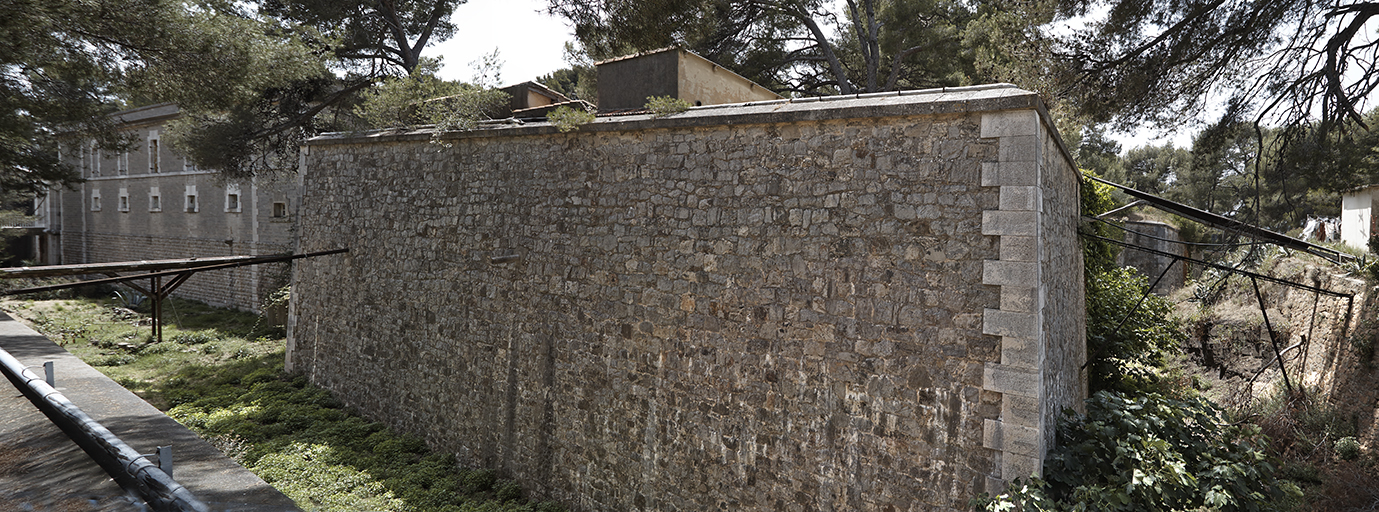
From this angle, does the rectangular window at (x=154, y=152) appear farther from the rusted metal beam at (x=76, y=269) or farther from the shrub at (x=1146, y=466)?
the shrub at (x=1146, y=466)

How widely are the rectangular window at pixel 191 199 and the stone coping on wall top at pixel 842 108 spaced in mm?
20841

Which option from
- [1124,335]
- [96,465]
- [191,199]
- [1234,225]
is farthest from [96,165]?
[1234,225]

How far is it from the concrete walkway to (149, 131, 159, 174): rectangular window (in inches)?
989

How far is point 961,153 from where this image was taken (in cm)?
540

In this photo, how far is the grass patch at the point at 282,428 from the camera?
8219 millimetres

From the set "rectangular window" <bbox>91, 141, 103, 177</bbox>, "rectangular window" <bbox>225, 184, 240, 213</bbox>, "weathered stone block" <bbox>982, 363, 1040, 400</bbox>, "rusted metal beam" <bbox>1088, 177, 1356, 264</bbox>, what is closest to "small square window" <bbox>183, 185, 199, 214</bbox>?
"rectangular window" <bbox>225, 184, 240, 213</bbox>

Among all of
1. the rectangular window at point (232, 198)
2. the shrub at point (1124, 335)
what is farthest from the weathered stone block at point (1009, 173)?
the rectangular window at point (232, 198)

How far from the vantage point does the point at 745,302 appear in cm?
641

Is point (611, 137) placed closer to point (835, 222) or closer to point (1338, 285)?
point (835, 222)

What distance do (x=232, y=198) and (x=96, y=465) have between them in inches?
849

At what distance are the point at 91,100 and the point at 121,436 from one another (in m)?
→ 9.23

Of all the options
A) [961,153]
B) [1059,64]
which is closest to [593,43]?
[961,153]

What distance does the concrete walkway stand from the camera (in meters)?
2.85

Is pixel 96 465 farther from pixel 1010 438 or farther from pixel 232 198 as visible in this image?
pixel 232 198
